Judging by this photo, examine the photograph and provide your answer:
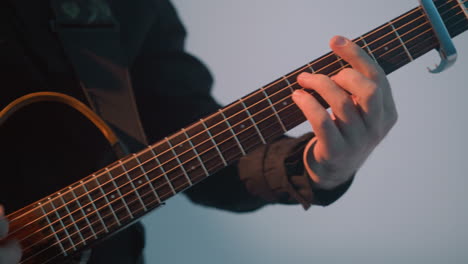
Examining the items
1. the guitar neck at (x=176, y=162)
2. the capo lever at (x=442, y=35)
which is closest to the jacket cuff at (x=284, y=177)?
the guitar neck at (x=176, y=162)

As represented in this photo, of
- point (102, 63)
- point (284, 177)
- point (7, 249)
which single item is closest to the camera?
point (7, 249)

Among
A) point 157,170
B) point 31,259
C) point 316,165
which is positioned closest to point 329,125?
point 316,165

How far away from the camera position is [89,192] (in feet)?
1.65

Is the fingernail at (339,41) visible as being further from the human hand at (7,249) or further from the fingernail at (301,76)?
the human hand at (7,249)

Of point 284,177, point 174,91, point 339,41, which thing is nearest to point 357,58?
point 339,41

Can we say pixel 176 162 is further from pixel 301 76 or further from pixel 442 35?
pixel 442 35

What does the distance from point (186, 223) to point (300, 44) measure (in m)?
0.68

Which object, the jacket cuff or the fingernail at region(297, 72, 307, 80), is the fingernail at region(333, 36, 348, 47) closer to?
the fingernail at region(297, 72, 307, 80)

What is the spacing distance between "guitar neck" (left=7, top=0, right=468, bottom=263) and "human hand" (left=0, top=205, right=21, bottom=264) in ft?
0.06

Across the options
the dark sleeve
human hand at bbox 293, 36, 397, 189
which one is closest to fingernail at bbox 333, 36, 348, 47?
human hand at bbox 293, 36, 397, 189

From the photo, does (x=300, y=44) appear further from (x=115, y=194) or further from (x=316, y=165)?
(x=115, y=194)

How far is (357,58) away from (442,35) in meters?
0.13

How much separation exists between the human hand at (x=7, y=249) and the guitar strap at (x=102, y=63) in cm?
31

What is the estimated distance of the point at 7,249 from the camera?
0.47 m
